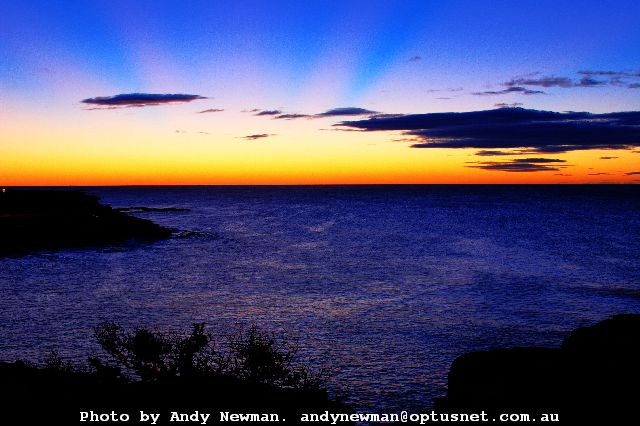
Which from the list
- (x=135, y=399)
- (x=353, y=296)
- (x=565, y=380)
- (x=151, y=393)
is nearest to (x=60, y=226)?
(x=353, y=296)

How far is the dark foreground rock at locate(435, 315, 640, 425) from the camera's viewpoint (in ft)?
56.5

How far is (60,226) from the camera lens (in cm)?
9769

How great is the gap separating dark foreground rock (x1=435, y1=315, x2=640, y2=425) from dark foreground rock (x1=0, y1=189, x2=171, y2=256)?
75.2m

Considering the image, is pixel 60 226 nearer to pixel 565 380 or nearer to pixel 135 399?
pixel 135 399

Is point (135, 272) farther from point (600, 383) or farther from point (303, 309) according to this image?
point (600, 383)

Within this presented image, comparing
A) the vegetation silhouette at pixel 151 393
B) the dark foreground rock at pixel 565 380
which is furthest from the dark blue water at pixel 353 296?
the dark foreground rock at pixel 565 380

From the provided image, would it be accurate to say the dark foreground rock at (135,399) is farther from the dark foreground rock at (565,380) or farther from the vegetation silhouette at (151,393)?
the dark foreground rock at (565,380)

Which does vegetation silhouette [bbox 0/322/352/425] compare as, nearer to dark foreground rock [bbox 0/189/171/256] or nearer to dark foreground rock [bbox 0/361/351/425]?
dark foreground rock [bbox 0/361/351/425]

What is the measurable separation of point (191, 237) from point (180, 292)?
54.2m

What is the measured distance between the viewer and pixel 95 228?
100m

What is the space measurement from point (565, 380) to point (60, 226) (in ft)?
314

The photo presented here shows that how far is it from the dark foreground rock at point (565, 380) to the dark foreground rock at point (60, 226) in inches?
2960

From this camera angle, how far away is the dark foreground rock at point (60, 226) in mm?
86938

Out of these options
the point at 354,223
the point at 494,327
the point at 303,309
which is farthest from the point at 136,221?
the point at 494,327
